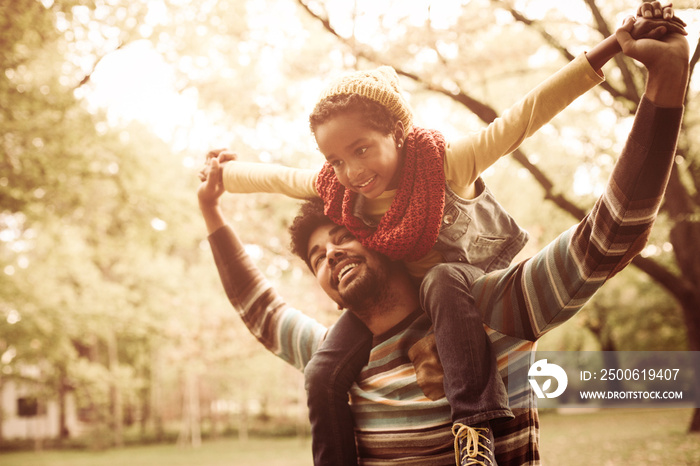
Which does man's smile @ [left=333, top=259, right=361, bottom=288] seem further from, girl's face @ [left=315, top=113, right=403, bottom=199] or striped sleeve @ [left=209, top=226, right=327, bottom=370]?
striped sleeve @ [left=209, top=226, right=327, bottom=370]

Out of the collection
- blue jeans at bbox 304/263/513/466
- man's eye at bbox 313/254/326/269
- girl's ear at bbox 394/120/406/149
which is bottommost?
blue jeans at bbox 304/263/513/466

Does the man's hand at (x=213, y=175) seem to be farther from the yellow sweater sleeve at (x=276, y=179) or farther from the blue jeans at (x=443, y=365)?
the blue jeans at (x=443, y=365)

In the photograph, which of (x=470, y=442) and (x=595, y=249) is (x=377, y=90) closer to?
(x=595, y=249)

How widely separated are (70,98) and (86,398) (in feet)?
35.5

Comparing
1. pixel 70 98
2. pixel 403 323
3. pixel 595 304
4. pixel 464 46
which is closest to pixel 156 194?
pixel 70 98

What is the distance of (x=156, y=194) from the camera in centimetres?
888

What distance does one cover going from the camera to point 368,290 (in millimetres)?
1927

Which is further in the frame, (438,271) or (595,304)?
(595,304)

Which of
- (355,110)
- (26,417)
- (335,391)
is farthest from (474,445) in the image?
(26,417)

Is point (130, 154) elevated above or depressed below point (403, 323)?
above

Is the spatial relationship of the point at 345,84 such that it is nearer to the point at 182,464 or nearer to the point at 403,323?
the point at 403,323

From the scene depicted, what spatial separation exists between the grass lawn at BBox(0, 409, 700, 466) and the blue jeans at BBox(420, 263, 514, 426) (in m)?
6.50

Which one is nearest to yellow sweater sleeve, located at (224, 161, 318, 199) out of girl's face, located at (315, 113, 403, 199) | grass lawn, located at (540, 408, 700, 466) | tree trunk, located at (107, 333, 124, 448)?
girl's face, located at (315, 113, 403, 199)

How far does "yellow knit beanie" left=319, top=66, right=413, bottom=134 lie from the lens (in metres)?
1.72
